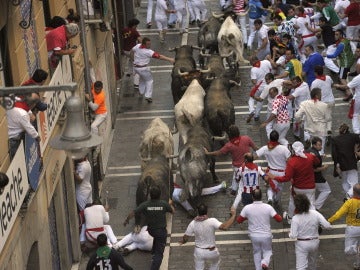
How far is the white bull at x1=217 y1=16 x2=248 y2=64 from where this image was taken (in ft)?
92.0

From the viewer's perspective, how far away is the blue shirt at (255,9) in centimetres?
3019

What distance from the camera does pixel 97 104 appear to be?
2150 cm

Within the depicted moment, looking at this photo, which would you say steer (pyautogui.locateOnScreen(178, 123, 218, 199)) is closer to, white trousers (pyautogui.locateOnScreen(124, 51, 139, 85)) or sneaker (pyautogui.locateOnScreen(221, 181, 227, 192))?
sneaker (pyautogui.locateOnScreen(221, 181, 227, 192))

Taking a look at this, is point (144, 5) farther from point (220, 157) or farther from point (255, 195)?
point (255, 195)

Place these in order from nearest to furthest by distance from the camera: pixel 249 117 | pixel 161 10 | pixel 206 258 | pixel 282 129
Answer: pixel 206 258
pixel 282 129
pixel 249 117
pixel 161 10

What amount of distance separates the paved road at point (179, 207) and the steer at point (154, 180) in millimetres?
882

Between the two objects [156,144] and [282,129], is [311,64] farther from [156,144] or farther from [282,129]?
[156,144]

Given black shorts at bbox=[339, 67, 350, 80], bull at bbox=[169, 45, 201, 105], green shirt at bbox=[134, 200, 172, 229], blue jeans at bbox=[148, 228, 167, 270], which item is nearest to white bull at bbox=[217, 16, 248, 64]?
bull at bbox=[169, 45, 201, 105]

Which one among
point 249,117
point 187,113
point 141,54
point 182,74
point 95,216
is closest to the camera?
point 95,216

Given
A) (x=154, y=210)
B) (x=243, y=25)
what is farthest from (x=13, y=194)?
(x=243, y=25)

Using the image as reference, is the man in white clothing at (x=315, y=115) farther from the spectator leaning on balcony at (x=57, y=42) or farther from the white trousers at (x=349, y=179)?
the spectator leaning on balcony at (x=57, y=42)

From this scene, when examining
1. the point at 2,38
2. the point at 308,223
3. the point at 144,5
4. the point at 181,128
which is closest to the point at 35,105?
the point at 2,38

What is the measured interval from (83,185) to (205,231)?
3.85 m

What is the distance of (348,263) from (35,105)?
6.46 metres
